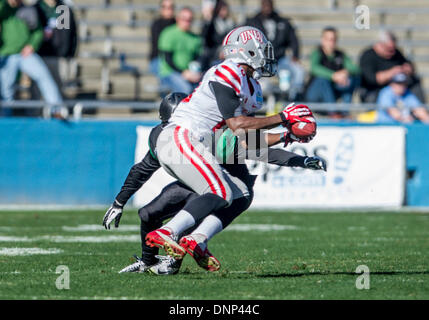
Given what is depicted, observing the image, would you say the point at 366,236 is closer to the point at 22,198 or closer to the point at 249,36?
the point at 249,36

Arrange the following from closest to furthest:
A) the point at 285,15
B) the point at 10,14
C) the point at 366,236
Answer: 1. the point at 366,236
2. the point at 10,14
3. the point at 285,15

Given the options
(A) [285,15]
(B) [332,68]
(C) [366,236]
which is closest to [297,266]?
(C) [366,236]

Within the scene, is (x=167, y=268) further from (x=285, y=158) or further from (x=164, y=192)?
(x=285, y=158)

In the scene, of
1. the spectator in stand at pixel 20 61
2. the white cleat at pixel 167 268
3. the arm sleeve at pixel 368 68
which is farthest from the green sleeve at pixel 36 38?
the white cleat at pixel 167 268

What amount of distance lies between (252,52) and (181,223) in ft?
4.05

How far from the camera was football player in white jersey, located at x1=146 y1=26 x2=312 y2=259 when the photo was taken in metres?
5.59

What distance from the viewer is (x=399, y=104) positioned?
45.1 feet

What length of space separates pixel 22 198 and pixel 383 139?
Result: 5012 millimetres

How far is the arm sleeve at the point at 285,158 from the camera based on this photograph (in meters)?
6.13

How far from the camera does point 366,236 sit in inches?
356

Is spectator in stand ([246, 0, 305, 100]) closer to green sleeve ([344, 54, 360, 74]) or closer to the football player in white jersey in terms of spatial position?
green sleeve ([344, 54, 360, 74])

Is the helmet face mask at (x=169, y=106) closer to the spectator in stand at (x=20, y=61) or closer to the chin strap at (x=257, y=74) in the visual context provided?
the chin strap at (x=257, y=74)

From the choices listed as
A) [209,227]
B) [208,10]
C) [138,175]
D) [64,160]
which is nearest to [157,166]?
[138,175]
